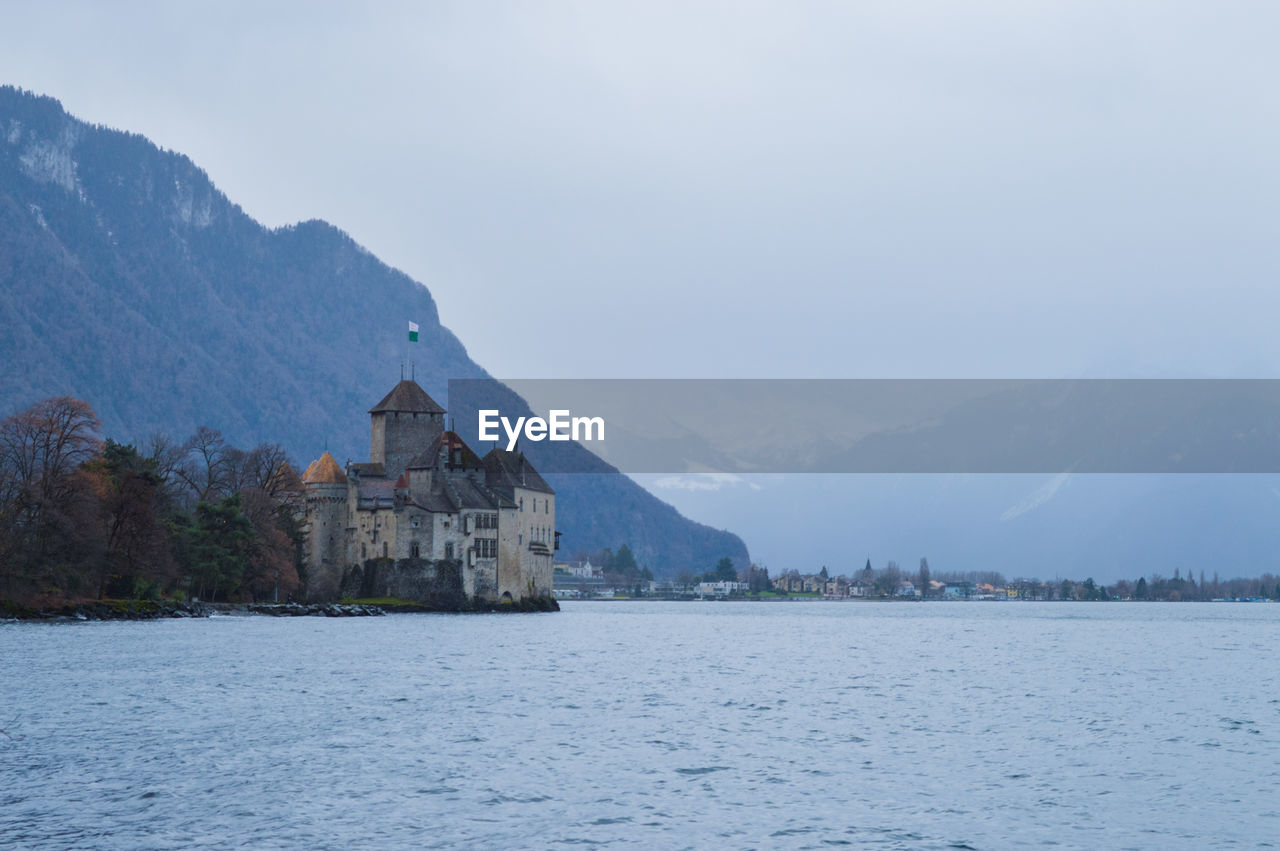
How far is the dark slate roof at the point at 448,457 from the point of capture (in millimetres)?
112812

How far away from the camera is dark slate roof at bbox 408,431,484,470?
113 meters

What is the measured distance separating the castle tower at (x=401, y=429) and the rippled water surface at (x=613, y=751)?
2373 inches

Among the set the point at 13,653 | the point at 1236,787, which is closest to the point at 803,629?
the point at 13,653

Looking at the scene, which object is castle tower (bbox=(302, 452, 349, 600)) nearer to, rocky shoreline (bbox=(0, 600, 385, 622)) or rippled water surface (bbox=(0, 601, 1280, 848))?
rocky shoreline (bbox=(0, 600, 385, 622))

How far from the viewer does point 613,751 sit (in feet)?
101

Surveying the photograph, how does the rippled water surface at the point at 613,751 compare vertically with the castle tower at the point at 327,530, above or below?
below

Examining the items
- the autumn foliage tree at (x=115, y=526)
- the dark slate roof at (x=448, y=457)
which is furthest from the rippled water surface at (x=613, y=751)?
the dark slate roof at (x=448, y=457)

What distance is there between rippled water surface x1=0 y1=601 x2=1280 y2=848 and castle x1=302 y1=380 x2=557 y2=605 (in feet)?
165

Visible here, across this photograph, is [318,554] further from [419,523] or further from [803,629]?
[803,629]

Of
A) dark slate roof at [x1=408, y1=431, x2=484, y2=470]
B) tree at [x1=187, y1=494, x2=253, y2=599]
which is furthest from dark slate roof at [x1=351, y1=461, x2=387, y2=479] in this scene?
tree at [x1=187, y1=494, x2=253, y2=599]

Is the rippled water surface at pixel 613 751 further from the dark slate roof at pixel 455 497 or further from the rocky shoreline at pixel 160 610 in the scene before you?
the dark slate roof at pixel 455 497

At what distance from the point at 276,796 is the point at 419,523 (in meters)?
87.6

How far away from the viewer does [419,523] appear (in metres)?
111

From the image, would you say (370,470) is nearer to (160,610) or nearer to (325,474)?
(325,474)
